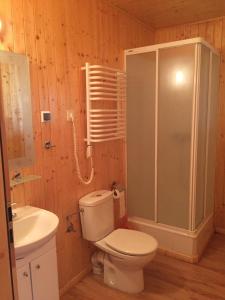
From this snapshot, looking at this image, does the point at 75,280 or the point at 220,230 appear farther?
the point at 220,230

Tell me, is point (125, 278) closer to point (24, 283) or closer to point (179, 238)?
point (179, 238)

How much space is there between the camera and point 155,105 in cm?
276

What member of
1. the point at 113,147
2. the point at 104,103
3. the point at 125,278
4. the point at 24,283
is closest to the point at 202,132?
the point at 113,147

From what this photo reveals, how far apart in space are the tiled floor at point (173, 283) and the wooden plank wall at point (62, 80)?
0.19 metres

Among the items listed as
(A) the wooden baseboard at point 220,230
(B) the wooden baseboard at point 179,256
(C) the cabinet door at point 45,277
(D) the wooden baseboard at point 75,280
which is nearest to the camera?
(C) the cabinet door at point 45,277

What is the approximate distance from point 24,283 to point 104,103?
5.56ft

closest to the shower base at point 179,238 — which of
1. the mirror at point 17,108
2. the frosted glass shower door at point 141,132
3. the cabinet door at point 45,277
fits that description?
the frosted glass shower door at point 141,132

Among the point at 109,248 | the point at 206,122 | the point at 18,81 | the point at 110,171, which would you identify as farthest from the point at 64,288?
the point at 206,122

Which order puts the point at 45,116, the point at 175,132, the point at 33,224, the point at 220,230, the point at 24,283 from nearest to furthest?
the point at 24,283 < the point at 33,224 < the point at 45,116 < the point at 175,132 < the point at 220,230

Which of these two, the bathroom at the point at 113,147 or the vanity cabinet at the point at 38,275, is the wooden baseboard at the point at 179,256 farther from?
the vanity cabinet at the point at 38,275

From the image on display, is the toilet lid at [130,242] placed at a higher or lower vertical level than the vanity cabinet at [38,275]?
lower

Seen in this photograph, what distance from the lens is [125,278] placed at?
2.30 metres

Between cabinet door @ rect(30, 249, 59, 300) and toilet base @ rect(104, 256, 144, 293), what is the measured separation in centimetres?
69

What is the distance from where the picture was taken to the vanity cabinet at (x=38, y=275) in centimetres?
152
